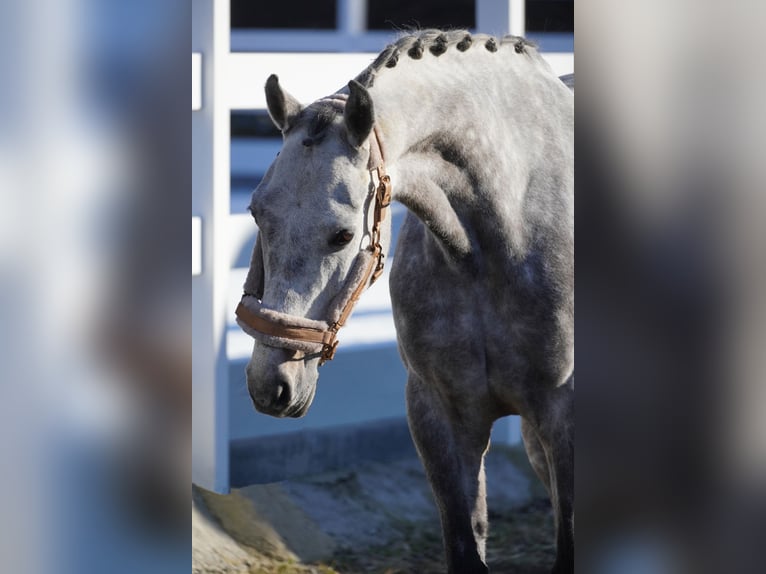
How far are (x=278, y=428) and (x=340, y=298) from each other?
6.88 ft

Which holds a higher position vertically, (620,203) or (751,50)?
(751,50)

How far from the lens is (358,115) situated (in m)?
1.99

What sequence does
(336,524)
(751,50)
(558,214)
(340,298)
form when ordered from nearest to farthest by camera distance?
(751,50), (340,298), (558,214), (336,524)

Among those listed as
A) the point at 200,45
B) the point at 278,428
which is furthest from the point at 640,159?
the point at 278,428

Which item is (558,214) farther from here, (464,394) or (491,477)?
(491,477)

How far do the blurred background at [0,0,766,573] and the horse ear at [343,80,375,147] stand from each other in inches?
35.5

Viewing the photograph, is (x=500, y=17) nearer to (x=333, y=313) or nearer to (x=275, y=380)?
(x=333, y=313)

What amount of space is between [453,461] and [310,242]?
0.88m

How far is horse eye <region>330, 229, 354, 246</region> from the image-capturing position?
2008 mm

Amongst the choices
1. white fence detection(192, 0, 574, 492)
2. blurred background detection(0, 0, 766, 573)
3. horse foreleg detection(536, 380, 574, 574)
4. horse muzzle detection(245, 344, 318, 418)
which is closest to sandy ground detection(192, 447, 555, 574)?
white fence detection(192, 0, 574, 492)

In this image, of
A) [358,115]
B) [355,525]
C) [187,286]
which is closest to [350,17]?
[355,525]

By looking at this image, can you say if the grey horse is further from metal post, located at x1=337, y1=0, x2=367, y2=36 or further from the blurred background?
metal post, located at x1=337, y1=0, x2=367, y2=36

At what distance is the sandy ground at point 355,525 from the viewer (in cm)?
362

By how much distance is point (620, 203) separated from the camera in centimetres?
105
